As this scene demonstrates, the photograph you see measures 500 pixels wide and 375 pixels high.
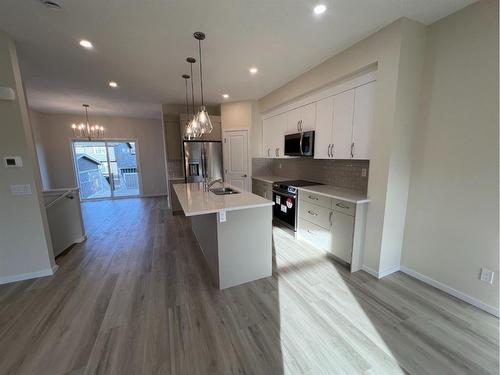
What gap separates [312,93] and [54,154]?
7.76 meters

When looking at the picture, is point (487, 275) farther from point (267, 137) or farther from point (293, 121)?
point (267, 137)

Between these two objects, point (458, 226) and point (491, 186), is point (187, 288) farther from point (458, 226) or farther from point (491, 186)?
point (491, 186)

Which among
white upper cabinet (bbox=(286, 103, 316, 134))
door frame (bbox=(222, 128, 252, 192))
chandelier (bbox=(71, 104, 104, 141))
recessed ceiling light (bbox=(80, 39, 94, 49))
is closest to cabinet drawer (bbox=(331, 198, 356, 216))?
white upper cabinet (bbox=(286, 103, 316, 134))

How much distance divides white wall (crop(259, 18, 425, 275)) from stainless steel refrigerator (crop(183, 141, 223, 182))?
3322 mm

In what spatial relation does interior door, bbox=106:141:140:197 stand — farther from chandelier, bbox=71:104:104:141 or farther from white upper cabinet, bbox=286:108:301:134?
white upper cabinet, bbox=286:108:301:134

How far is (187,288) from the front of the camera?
2.29 meters

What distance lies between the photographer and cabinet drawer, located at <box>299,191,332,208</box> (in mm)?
2820

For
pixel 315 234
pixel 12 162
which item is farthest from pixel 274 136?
pixel 12 162

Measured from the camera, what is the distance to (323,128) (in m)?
3.09

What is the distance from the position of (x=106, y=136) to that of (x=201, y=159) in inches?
162

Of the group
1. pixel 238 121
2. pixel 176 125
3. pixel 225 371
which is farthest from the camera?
pixel 176 125

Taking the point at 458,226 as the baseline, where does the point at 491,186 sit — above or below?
above

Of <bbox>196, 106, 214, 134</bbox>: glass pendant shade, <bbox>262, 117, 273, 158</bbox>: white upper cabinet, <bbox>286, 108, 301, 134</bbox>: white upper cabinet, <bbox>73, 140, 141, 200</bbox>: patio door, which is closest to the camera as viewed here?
<bbox>196, 106, 214, 134</bbox>: glass pendant shade

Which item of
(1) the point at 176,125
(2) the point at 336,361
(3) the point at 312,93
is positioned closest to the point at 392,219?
(2) the point at 336,361
